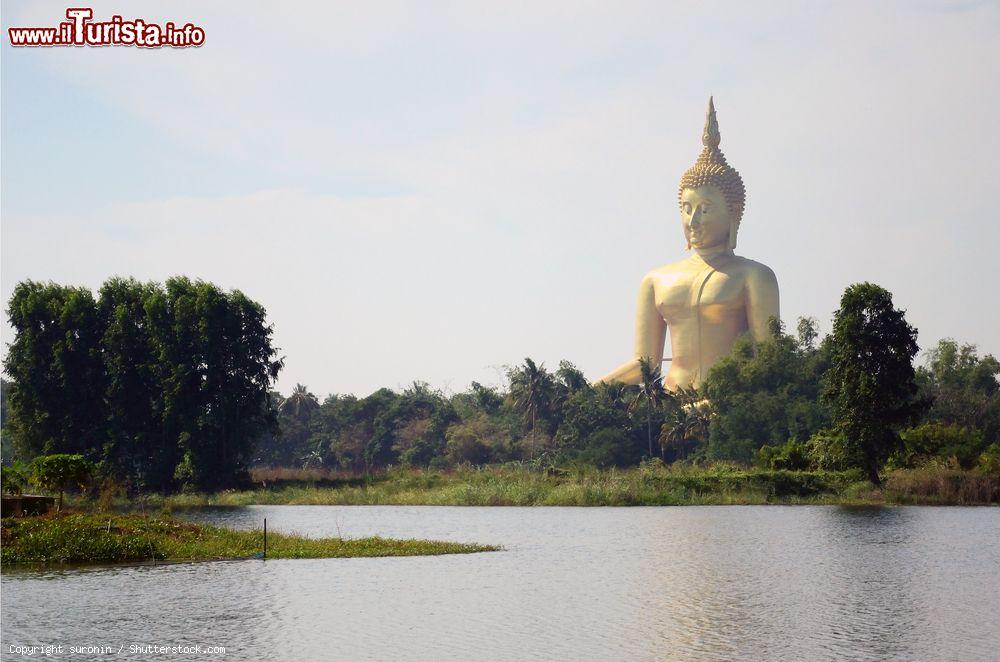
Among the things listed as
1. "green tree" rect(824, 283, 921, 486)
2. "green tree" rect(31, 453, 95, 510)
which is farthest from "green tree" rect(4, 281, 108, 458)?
"green tree" rect(824, 283, 921, 486)

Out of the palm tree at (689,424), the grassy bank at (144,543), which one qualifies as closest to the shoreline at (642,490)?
the grassy bank at (144,543)

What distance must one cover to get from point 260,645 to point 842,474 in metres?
32.4

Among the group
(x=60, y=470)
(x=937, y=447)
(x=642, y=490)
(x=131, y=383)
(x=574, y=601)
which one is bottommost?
(x=574, y=601)

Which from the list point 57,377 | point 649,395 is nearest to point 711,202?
point 649,395

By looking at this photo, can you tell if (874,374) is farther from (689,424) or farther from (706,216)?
(706,216)

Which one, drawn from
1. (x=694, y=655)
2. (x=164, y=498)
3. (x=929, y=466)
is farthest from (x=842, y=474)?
(x=694, y=655)

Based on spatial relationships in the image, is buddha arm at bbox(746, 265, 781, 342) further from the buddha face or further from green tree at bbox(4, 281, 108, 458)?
green tree at bbox(4, 281, 108, 458)

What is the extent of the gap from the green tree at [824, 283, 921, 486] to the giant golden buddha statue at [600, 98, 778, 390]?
25.4m

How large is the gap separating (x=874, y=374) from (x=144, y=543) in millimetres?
28074

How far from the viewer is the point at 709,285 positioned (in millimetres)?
76438

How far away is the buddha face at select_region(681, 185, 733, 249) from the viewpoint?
75812mm

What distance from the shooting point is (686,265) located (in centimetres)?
7844

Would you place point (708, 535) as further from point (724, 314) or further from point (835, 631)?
point (724, 314)

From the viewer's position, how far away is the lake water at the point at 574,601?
2052 cm
